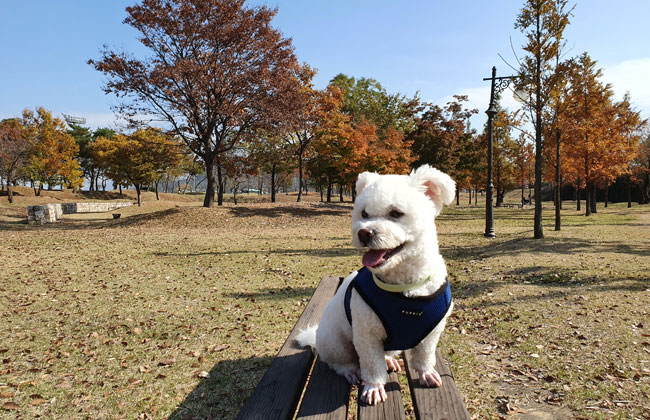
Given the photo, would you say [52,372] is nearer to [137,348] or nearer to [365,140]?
[137,348]

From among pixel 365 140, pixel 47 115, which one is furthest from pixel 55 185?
pixel 365 140

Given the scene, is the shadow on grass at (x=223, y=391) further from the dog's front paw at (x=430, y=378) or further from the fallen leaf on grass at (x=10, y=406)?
the dog's front paw at (x=430, y=378)

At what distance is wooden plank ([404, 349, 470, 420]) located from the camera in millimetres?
1892

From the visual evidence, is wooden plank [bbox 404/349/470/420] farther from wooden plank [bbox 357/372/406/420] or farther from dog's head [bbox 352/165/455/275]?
dog's head [bbox 352/165/455/275]

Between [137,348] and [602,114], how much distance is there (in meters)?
26.8

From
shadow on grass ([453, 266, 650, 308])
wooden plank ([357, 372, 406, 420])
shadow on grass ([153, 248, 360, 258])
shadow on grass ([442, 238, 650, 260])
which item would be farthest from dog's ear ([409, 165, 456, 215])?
shadow on grass ([442, 238, 650, 260])

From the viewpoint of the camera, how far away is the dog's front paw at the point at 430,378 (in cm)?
221

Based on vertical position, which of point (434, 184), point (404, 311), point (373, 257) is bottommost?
point (404, 311)

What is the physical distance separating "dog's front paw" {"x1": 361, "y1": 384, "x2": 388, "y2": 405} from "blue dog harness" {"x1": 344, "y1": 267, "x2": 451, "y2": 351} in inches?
9.6

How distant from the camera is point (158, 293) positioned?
680 centimetres

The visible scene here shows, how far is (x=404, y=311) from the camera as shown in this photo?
2.08 meters

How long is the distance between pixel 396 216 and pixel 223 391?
271 centimetres

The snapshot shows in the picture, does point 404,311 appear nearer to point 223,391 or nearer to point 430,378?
point 430,378

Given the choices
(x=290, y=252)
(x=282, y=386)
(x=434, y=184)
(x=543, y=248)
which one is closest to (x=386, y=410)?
(x=282, y=386)
